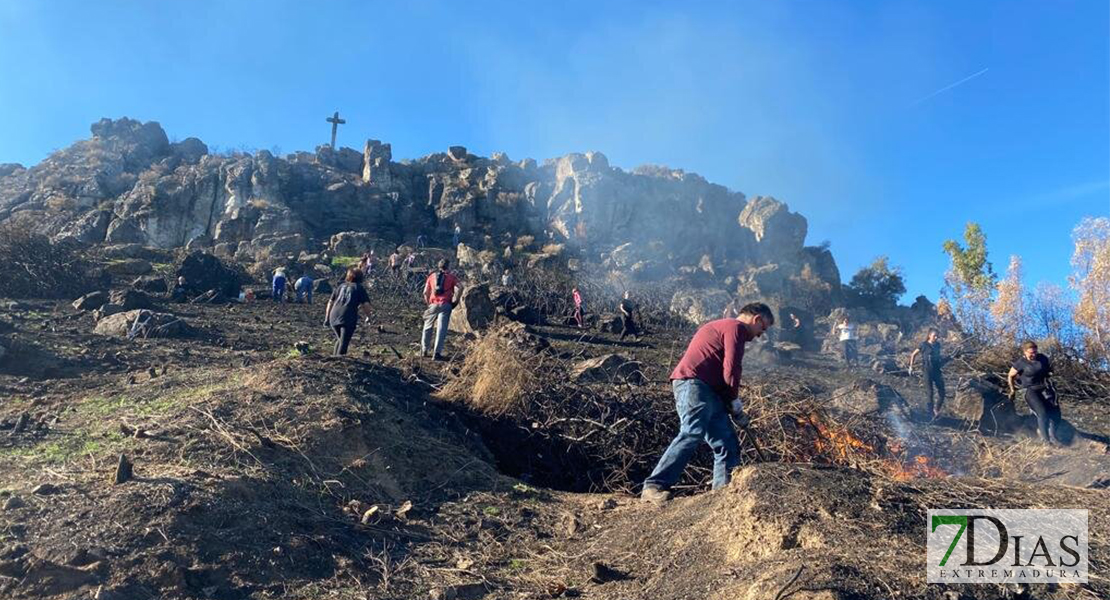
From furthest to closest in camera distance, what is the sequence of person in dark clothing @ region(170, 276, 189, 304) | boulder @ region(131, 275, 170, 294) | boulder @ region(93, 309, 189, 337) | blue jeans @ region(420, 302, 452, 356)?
boulder @ region(131, 275, 170, 294)
person in dark clothing @ region(170, 276, 189, 304)
boulder @ region(93, 309, 189, 337)
blue jeans @ region(420, 302, 452, 356)

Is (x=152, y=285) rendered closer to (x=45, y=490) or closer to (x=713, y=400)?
(x=45, y=490)

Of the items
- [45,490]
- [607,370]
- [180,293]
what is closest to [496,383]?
[607,370]

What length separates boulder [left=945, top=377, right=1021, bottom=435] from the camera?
10.8m

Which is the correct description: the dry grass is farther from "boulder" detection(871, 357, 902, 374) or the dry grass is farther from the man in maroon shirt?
"boulder" detection(871, 357, 902, 374)

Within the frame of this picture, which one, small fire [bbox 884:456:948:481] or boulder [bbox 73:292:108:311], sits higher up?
boulder [bbox 73:292:108:311]

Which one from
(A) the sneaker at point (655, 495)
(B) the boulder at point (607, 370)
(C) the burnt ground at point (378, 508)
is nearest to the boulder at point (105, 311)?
(C) the burnt ground at point (378, 508)

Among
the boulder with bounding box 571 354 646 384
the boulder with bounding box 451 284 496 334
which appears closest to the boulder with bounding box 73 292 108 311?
the boulder with bounding box 451 284 496 334

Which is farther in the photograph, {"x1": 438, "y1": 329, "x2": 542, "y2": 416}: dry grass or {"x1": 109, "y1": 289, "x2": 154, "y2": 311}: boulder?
{"x1": 109, "y1": 289, "x2": 154, "y2": 311}: boulder

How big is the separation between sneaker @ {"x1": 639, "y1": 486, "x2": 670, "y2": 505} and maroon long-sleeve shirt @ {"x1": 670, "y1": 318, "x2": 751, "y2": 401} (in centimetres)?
78

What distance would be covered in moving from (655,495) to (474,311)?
10.2m

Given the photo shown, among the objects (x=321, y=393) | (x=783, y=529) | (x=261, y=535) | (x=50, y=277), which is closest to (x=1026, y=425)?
(x=783, y=529)

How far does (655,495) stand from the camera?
471cm

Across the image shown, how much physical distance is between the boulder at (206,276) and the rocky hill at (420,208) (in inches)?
441

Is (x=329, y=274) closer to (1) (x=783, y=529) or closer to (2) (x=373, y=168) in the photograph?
(1) (x=783, y=529)
